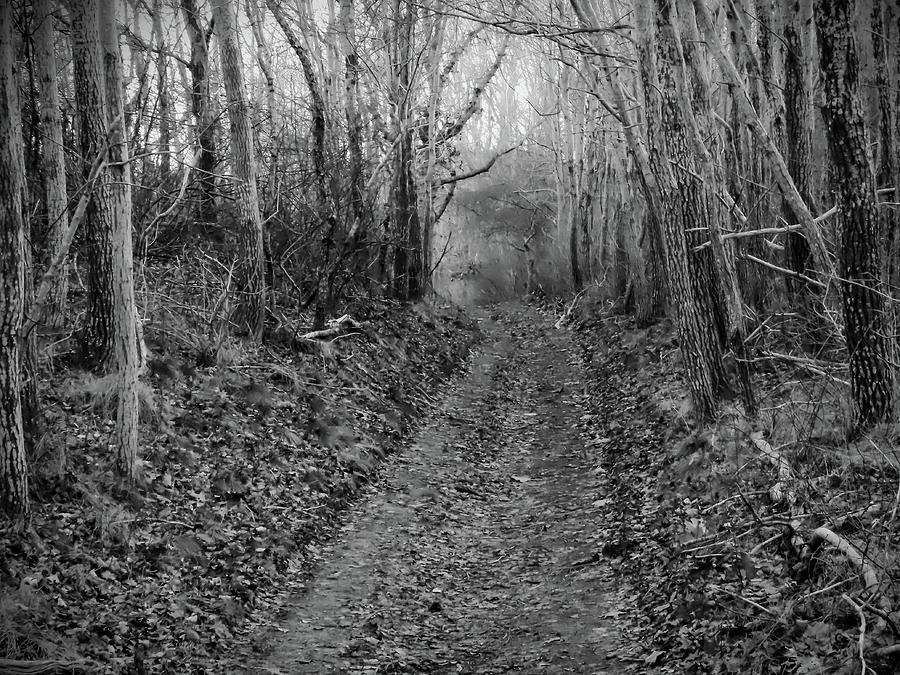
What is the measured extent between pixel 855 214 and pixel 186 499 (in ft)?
21.9

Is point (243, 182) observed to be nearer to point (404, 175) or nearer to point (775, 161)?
point (404, 175)

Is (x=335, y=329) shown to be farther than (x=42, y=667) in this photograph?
Yes

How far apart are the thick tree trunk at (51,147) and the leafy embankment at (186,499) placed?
48.1 inches

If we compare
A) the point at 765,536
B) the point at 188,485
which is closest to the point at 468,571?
the point at 765,536

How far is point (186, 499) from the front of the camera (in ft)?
22.8

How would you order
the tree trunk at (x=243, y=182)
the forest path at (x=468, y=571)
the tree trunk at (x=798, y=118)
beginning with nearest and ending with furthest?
the forest path at (x=468, y=571) < the tree trunk at (x=798, y=118) < the tree trunk at (x=243, y=182)

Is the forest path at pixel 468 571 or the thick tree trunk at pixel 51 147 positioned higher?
the thick tree trunk at pixel 51 147

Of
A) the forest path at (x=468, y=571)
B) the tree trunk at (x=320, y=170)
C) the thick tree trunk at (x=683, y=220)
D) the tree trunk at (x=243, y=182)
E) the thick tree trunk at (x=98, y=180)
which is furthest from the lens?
the tree trunk at (x=320, y=170)

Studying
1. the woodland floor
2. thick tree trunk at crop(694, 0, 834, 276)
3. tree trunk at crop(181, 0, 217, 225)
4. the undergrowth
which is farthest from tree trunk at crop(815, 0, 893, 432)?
tree trunk at crop(181, 0, 217, 225)

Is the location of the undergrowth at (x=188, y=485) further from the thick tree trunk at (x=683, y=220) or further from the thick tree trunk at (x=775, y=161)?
the thick tree trunk at (x=775, y=161)

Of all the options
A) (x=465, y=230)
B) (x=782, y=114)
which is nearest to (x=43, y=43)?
(x=782, y=114)

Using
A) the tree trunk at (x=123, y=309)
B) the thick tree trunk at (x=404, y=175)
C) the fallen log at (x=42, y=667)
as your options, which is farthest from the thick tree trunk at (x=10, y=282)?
the thick tree trunk at (x=404, y=175)

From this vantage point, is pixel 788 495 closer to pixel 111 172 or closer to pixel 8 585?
pixel 8 585

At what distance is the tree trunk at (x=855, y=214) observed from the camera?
5.79 metres
